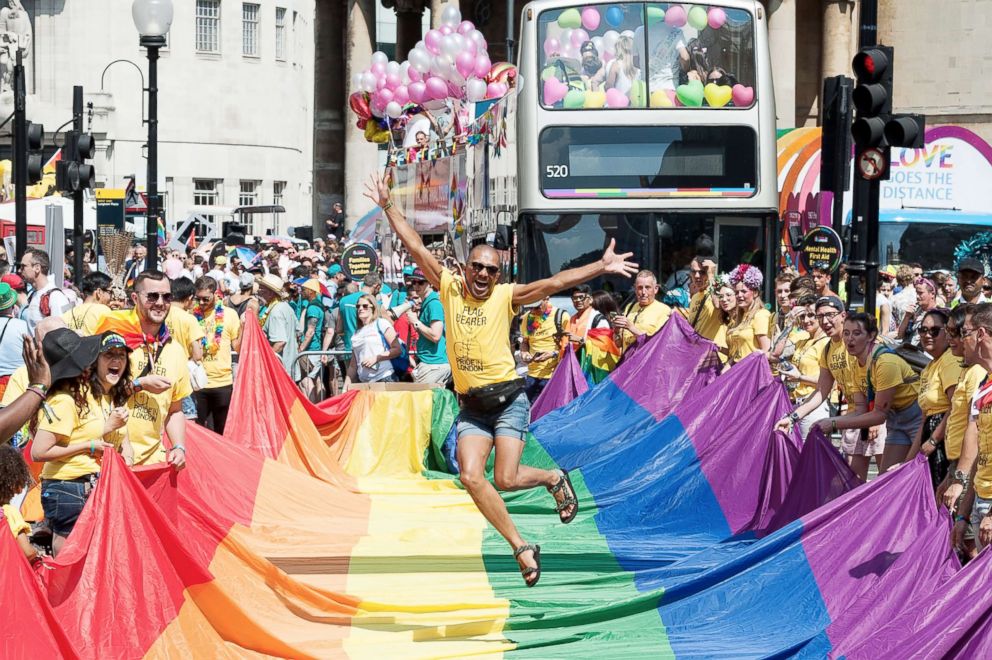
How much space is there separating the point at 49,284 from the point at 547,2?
612cm

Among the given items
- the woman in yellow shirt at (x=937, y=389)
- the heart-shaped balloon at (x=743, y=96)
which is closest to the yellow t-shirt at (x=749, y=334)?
the woman in yellow shirt at (x=937, y=389)

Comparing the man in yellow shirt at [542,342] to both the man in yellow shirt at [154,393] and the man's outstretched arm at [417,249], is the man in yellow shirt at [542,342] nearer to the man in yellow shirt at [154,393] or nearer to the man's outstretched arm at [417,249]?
the man's outstretched arm at [417,249]

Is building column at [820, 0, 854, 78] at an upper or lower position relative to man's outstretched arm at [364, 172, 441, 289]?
upper

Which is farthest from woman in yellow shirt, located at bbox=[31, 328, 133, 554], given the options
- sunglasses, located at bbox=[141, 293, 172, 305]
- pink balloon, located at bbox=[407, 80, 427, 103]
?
pink balloon, located at bbox=[407, 80, 427, 103]

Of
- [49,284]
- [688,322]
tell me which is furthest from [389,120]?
[688,322]

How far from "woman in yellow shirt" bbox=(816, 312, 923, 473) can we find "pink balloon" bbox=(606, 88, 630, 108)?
7432 mm

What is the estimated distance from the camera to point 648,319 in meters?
14.7

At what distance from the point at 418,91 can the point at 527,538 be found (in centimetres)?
1617

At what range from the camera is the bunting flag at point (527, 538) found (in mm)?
6828

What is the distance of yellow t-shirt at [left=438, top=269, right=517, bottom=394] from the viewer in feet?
30.1

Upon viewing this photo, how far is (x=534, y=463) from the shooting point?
1305 centimetres

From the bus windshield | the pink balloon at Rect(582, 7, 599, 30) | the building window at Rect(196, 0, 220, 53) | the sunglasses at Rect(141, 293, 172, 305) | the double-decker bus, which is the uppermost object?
the building window at Rect(196, 0, 220, 53)

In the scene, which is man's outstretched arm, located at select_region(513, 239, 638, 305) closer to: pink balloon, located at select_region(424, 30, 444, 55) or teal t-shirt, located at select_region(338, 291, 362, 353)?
teal t-shirt, located at select_region(338, 291, 362, 353)

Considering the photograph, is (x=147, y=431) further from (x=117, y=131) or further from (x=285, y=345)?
(x=117, y=131)
